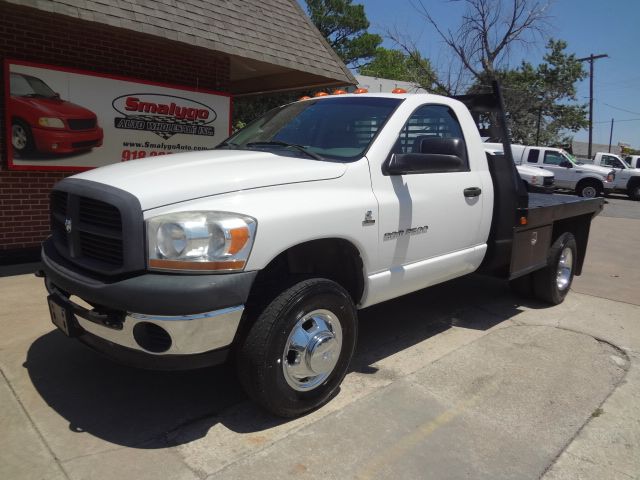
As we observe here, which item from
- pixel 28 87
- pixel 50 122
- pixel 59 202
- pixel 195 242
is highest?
pixel 28 87

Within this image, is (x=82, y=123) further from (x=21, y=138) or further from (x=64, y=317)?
(x=64, y=317)

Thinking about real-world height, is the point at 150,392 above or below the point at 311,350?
below

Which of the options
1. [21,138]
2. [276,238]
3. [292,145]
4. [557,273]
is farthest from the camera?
[21,138]

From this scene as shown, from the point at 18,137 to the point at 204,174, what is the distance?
15.1 feet

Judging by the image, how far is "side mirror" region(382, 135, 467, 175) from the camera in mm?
3473

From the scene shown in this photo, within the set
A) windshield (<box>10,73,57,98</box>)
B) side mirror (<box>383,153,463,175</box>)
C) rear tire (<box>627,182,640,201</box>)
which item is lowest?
rear tire (<box>627,182,640,201</box>)

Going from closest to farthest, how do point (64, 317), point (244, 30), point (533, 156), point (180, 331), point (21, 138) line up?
1. point (180, 331)
2. point (64, 317)
3. point (21, 138)
4. point (244, 30)
5. point (533, 156)

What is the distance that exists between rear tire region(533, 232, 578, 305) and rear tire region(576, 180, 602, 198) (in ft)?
57.8

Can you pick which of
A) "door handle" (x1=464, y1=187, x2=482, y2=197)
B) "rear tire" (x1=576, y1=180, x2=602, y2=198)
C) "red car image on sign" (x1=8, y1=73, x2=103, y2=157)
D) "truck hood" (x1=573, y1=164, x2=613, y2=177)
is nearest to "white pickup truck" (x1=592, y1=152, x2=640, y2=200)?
"truck hood" (x1=573, y1=164, x2=613, y2=177)

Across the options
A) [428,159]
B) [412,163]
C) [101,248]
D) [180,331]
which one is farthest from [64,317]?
[428,159]

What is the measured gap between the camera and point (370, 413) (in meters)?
3.26

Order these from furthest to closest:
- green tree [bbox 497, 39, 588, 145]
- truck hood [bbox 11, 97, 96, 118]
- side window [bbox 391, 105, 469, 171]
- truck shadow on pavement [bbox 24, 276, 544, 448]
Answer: green tree [bbox 497, 39, 588, 145]
truck hood [bbox 11, 97, 96, 118]
side window [bbox 391, 105, 469, 171]
truck shadow on pavement [bbox 24, 276, 544, 448]

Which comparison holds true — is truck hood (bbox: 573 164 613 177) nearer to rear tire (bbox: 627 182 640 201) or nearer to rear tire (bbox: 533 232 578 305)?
rear tire (bbox: 627 182 640 201)

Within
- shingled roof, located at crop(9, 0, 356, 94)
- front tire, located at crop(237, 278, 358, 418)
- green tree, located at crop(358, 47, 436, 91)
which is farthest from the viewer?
green tree, located at crop(358, 47, 436, 91)
